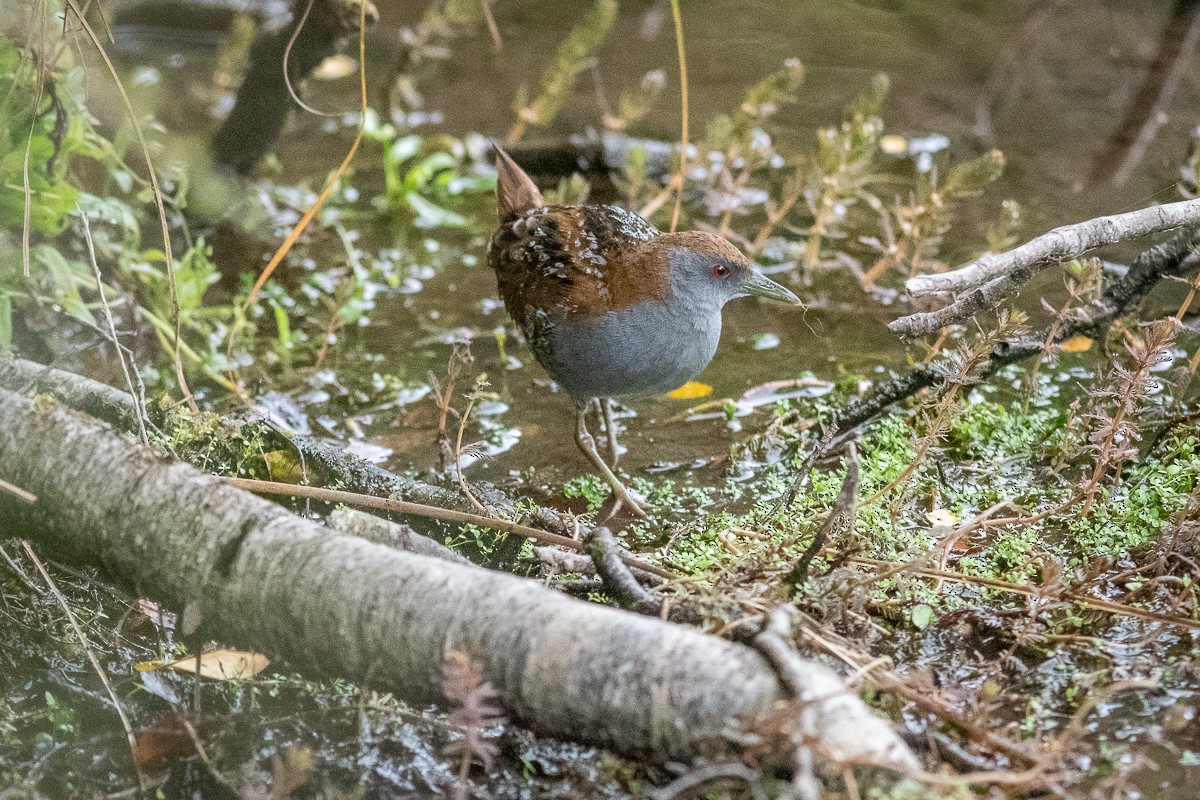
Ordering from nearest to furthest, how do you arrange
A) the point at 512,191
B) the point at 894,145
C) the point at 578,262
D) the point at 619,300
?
the point at 619,300
the point at 578,262
the point at 512,191
the point at 894,145

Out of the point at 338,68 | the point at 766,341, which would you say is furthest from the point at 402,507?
the point at 338,68

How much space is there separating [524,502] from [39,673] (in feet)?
4.76

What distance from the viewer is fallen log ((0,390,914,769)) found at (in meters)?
2.07

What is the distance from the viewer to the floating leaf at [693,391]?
432cm

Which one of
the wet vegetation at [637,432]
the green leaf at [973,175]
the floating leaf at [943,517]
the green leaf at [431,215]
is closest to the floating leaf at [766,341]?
the wet vegetation at [637,432]

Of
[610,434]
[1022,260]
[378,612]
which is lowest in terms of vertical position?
[610,434]

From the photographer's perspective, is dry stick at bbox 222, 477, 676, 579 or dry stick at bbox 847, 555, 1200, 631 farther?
dry stick at bbox 222, 477, 676, 579

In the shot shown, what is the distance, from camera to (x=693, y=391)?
4348mm

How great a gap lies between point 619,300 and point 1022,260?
124 cm

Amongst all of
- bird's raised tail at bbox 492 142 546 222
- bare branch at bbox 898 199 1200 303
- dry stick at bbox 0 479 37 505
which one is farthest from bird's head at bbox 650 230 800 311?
dry stick at bbox 0 479 37 505

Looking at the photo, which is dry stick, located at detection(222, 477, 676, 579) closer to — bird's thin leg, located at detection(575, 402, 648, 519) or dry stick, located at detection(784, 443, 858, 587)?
dry stick, located at detection(784, 443, 858, 587)

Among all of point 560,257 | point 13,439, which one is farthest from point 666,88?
point 13,439

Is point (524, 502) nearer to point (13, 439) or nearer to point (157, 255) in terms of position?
point (13, 439)

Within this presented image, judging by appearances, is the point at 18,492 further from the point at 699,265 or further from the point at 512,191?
the point at 512,191
